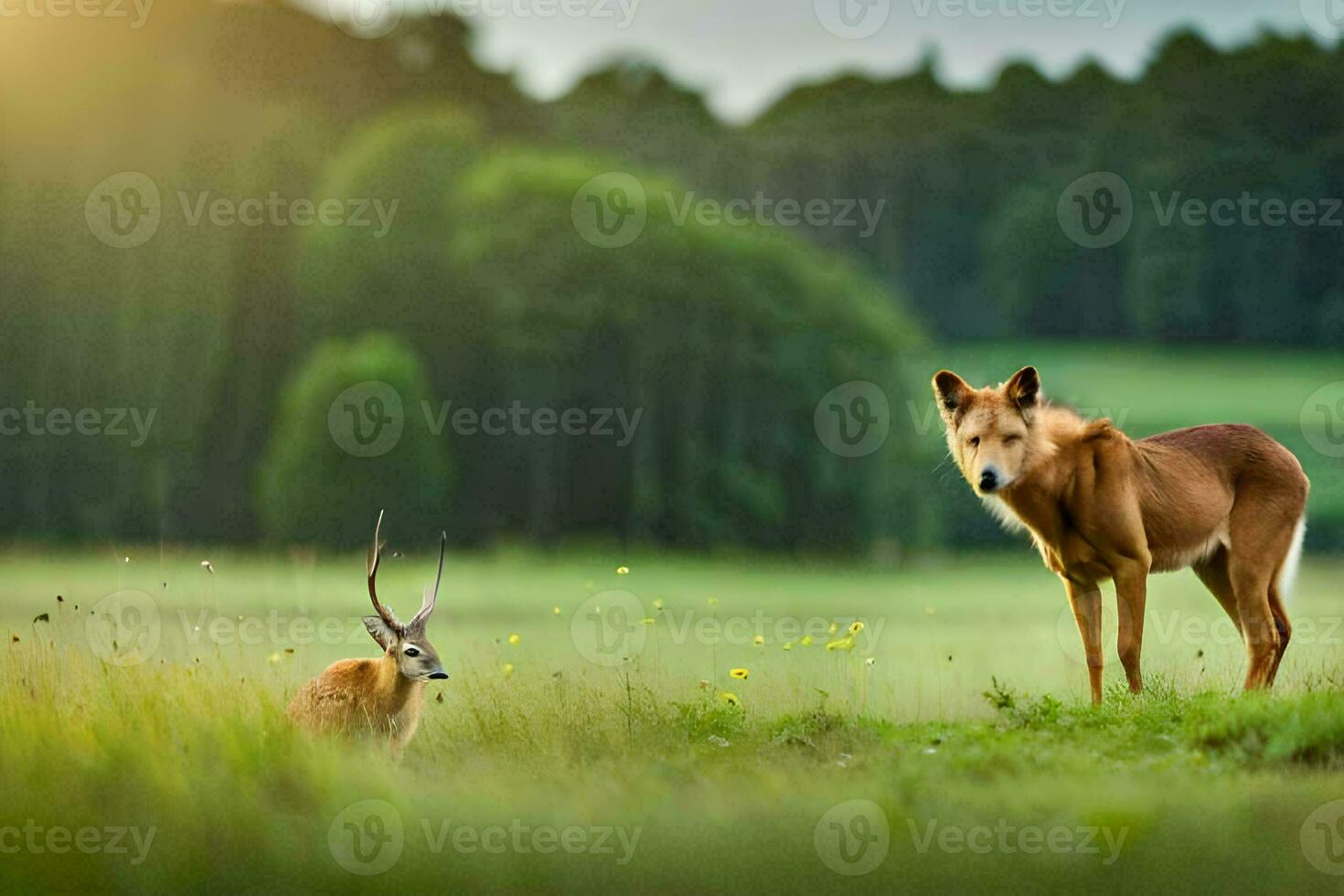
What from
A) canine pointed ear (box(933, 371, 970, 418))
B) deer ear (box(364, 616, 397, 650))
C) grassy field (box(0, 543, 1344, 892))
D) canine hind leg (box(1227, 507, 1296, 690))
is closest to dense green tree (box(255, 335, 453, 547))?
grassy field (box(0, 543, 1344, 892))

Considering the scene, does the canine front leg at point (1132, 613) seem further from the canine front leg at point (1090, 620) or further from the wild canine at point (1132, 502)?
the canine front leg at point (1090, 620)

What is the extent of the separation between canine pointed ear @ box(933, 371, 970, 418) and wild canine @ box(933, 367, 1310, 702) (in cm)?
1

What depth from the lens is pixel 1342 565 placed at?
31.5 m

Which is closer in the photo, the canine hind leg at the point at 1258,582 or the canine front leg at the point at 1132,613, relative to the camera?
the canine front leg at the point at 1132,613

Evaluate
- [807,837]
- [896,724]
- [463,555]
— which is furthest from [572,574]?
[807,837]

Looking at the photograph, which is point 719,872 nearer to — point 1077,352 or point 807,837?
point 807,837

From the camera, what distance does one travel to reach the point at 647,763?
9742 millimetres

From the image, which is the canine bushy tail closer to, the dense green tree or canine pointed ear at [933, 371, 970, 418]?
canine pointed ear at [933, 371, 970, 418]

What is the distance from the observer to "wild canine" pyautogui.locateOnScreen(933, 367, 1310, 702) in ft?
36.5

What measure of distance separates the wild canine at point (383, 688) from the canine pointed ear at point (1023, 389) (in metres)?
4.39

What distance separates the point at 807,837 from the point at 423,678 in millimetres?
2980

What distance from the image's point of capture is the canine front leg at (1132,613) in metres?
11.4

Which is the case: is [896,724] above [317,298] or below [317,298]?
below

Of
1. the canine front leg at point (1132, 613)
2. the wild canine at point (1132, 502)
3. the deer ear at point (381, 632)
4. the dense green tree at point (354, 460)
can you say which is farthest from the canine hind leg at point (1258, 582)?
the dense green tree at point (354, 460)
